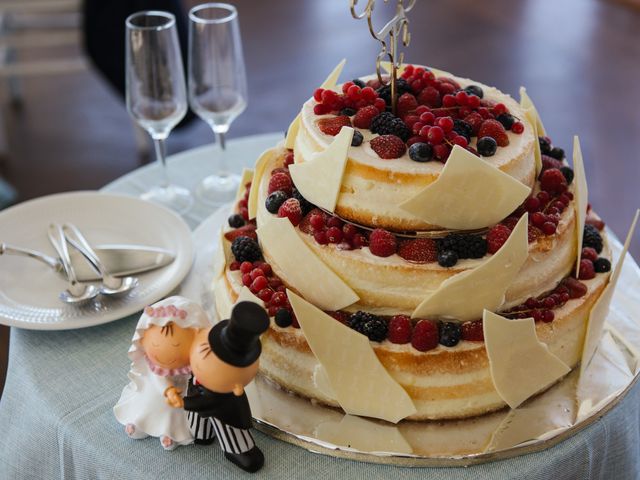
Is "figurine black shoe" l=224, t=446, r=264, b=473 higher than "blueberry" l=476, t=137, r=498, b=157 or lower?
lower

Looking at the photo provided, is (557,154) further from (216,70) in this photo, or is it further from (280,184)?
(216,70)

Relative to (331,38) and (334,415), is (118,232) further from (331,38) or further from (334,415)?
(331,38)

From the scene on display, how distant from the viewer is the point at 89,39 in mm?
3609

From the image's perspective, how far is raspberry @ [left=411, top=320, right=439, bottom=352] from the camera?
4.60 ft

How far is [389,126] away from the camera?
153 centimetres

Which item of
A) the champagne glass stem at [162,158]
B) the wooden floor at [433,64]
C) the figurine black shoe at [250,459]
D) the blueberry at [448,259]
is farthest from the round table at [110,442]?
the wooden floor at [433,64]

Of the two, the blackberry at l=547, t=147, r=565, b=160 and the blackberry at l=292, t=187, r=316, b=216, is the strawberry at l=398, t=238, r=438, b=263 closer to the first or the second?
the blackberry at l=292, t=187, r=316, b=216

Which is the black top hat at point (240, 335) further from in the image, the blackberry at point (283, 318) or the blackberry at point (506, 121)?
the blackberry at point (506, 121)

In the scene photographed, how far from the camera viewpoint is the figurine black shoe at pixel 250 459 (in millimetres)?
1377

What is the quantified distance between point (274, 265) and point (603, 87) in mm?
3752

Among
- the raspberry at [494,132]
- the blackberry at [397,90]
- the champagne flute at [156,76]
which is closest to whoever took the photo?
the raspberry at [494,132]

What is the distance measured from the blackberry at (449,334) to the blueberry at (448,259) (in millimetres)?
108

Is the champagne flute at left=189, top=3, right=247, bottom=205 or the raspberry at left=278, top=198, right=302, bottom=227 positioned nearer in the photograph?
the raspberry at left=278, top=198, right=302, bottom=227

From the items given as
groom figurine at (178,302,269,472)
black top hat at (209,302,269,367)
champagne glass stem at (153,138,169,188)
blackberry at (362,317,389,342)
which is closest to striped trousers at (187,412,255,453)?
groom figurine at (178,302,269,472)
